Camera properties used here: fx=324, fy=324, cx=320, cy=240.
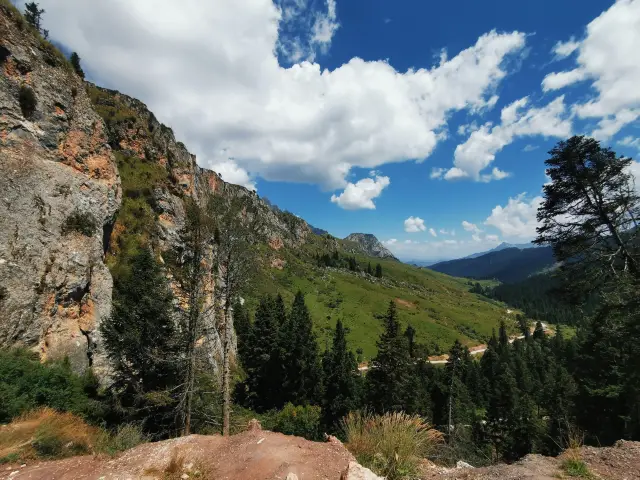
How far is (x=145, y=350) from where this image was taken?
1766cm

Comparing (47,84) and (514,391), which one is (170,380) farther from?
(514,391)

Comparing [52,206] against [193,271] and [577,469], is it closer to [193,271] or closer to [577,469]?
[193,271]

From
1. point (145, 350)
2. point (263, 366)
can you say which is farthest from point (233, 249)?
point (263, 366)

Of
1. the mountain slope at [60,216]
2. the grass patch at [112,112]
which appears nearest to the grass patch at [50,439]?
the mountain slope at [60,216]

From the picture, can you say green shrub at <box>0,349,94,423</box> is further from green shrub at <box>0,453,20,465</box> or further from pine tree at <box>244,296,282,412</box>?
pine tree at <box>244,296,282,412</box>

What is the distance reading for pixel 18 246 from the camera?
16562 mm

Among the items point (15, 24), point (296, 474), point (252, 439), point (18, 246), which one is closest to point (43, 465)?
point (252, 439)

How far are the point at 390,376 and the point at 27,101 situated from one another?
3319cm

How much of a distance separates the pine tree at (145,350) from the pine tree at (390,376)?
59.4 feet

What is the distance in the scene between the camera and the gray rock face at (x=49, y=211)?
16.3m

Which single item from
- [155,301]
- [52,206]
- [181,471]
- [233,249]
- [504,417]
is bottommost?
[504,417]

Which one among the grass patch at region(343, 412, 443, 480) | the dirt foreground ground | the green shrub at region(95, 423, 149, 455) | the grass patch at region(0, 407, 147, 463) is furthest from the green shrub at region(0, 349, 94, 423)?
the grass patch at region(343, 412, 443, 480)

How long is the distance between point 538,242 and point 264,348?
40.9 metres

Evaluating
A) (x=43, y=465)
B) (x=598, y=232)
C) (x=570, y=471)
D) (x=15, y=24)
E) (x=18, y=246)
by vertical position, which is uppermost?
(x=15, y=24)
